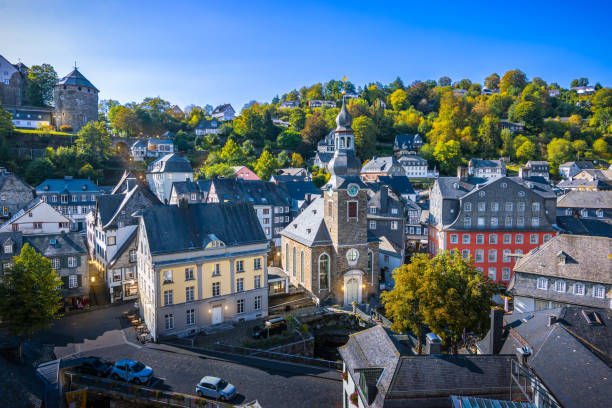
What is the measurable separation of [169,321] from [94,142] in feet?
211

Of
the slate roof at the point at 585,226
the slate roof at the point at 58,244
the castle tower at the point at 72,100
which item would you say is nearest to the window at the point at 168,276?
the slate roof at the point at 58,244

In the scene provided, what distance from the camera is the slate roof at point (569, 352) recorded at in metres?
13.4

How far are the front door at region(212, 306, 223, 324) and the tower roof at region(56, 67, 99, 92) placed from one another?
83139 mm

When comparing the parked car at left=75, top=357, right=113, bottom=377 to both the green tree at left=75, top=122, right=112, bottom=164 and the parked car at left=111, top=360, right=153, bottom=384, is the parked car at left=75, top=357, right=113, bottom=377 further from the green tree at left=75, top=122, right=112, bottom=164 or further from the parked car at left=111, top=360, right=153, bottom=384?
the green tree at left=75, top=122, right=112, bottom=164

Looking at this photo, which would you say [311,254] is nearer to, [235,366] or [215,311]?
[215,311]

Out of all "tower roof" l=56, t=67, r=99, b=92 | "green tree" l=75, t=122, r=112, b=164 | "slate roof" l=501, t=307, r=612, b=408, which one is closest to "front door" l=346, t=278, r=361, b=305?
"slate roof" l=501, t=307, r=612, b=408

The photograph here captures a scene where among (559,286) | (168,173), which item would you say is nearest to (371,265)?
(559,286)

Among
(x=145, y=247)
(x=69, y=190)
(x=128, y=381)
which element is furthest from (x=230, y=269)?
(x=69, y=190)

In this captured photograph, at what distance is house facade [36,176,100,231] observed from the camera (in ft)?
179

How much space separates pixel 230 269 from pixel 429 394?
1892 centimetres

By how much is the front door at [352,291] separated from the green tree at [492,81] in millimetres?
186959

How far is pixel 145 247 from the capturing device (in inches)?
1117

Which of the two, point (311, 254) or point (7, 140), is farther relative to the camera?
point (7, 140)

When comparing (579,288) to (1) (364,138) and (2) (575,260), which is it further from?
(1) (364,138)
